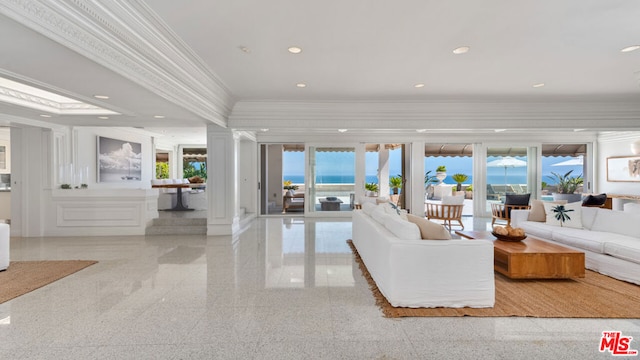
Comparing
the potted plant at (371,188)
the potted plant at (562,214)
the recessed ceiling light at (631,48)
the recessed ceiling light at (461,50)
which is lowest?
the potted plant at (562,214)

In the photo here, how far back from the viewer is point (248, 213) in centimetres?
852

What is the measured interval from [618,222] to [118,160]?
10.0 m

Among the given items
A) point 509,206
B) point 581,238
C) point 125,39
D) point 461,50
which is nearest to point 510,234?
point 581,238

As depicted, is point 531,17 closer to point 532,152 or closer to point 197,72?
point 197,72

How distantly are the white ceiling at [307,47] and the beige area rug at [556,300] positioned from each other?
2664mm

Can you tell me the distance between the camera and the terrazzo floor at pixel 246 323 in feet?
7.07

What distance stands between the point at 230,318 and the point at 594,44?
4.79 metres

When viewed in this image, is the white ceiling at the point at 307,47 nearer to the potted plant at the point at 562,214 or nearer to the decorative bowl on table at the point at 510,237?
the potted plant at the point at 562,214

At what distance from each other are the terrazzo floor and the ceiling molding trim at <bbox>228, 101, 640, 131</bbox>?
3226mm

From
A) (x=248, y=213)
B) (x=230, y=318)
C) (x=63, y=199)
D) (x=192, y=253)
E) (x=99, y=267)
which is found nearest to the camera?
(x=230, y=318)

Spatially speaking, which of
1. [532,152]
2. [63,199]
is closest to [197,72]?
[63,199]

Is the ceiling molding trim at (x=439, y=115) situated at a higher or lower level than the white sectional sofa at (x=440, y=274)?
higher

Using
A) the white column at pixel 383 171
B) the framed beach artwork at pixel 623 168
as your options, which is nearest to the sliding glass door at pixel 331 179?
the white column at pixel 383 171

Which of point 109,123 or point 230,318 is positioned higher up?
point 109,123
